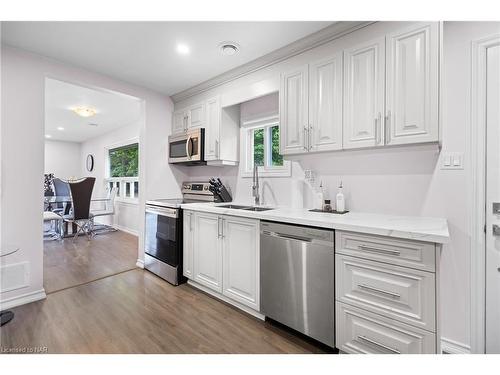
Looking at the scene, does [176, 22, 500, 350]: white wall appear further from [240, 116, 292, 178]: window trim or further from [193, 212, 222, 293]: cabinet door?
[193, 212, 222, 293]: cabinet door

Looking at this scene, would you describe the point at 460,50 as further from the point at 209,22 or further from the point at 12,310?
the point at 12,310

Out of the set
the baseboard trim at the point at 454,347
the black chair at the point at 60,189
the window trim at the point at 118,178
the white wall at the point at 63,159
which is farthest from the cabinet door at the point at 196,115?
the white wall at the point at 63,159

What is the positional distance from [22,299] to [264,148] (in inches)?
110

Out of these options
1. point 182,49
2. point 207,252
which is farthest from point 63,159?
point 207,252

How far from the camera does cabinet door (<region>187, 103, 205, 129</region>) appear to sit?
9.98ft

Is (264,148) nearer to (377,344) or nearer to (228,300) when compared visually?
(228,300)

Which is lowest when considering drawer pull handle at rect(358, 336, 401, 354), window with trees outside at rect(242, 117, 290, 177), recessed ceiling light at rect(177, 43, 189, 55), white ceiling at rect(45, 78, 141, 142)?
drawer pull handle at rect(358, 336, 401, 354)

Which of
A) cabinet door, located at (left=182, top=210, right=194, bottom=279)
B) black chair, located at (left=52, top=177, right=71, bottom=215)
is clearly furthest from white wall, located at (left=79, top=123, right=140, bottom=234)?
cabinet door, located at (left=182, top=210, right=194, bottom=279)

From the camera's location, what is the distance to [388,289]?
1.36 m

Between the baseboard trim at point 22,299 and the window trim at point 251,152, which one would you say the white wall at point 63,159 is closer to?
the baseboard trim at point 22,299

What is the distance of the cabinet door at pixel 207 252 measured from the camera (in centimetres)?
230

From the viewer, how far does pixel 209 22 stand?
1896 mm

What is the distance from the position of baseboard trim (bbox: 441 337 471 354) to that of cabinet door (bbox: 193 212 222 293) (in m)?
1.75

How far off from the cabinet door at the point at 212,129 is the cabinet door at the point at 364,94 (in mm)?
1495
